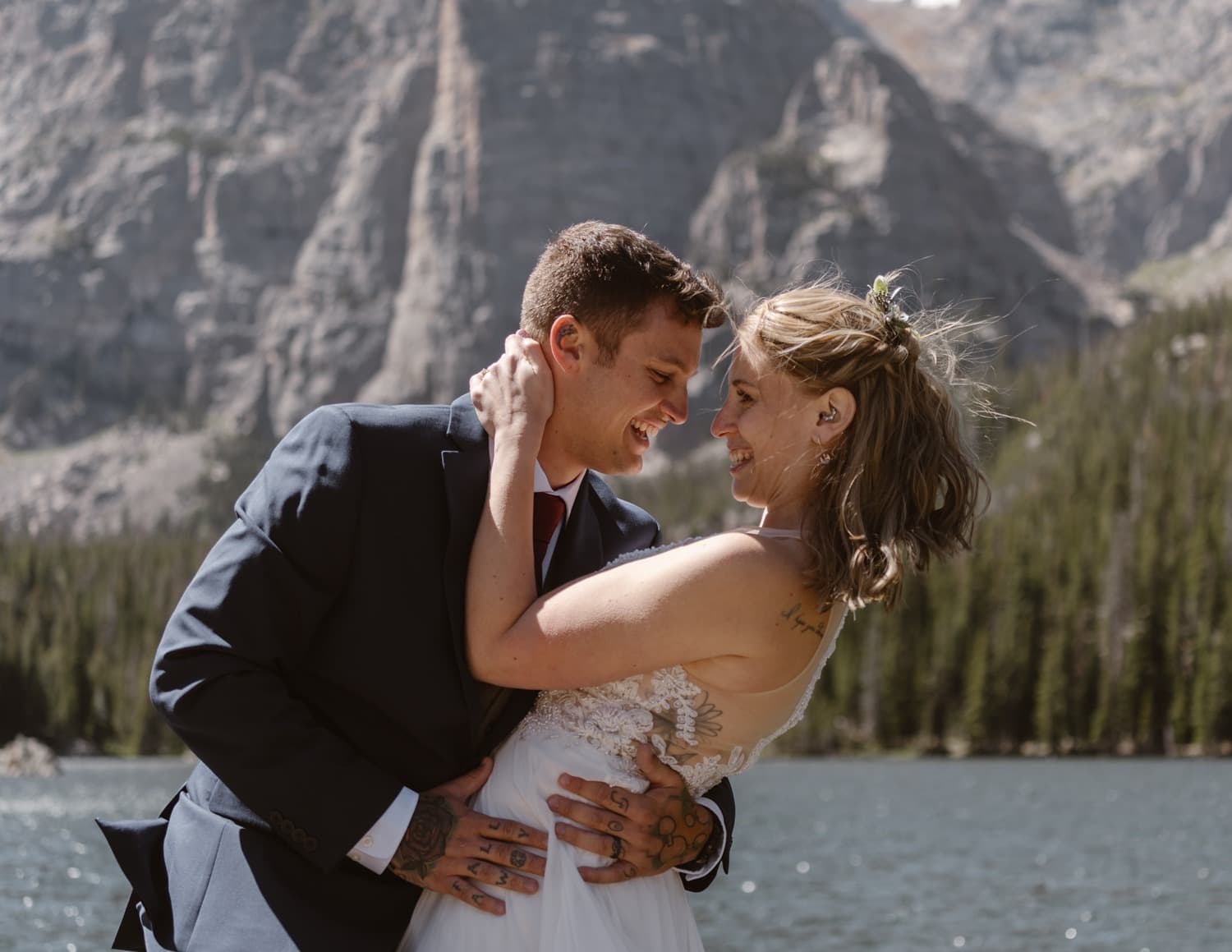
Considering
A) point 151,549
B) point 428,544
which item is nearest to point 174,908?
point 428,544

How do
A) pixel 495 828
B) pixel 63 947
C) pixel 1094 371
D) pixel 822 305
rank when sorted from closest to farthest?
pixel 495 828 < pixel 822 305 < pixel 63 947 < pixel 1094 371

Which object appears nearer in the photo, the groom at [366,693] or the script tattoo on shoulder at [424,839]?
the groom at [366,693]

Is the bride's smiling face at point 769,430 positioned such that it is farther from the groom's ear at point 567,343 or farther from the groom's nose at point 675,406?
the groom's ear at point 567,343

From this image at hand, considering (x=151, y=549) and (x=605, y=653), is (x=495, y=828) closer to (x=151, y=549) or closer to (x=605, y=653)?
(x=605, y=653)

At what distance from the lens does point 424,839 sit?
503cm

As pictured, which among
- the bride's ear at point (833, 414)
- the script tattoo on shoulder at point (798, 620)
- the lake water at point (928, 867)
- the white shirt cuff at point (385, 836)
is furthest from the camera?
the lake water at point (928, 867)

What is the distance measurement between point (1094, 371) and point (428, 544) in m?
177

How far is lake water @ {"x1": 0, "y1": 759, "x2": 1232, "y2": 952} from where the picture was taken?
2961 centimetres

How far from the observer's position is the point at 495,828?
510cm

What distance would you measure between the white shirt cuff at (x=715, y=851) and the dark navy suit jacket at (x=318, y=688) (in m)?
0.75

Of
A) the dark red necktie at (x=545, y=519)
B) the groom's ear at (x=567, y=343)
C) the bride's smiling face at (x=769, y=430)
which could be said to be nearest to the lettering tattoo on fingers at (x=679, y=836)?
the dark red necktie at (x=545, y=519)

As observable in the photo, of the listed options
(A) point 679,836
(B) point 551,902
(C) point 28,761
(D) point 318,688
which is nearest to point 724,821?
(A) point 679,836

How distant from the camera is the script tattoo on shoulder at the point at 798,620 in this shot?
17.1ft

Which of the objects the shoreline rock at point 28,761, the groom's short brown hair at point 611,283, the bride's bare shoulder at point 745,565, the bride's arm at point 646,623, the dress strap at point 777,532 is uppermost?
the groom's short brown hair at point 611,283
